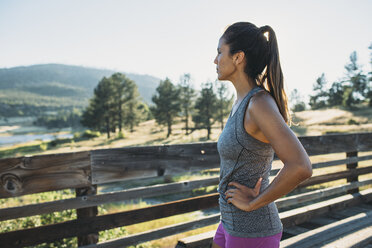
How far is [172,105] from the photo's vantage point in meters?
65.2

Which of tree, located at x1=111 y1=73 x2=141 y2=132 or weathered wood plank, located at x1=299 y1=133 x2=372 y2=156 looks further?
tree, located at x1=111 y1=73 x2=141 y2=132

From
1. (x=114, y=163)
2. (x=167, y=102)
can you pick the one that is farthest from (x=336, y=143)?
(x=167, y=102)

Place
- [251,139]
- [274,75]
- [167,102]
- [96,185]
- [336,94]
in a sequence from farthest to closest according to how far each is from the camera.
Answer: [336,94] < [167,102] < [96,185] < [274,75] < [251,139]

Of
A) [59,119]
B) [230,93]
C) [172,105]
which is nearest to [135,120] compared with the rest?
[172,105]

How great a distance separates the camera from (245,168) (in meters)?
1.58

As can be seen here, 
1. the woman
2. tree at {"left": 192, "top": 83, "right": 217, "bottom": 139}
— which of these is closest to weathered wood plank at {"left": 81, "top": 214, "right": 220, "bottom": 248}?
the woman

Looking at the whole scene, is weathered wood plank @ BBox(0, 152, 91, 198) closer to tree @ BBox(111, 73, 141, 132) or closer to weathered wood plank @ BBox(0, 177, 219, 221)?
weathered wood plank @ BBox(0, 177, 219, 221)

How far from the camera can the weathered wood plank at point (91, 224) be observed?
2.44 meters

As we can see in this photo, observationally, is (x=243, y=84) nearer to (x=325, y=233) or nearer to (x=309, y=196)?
(x=325, y=233)

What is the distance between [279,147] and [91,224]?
78.4 inches

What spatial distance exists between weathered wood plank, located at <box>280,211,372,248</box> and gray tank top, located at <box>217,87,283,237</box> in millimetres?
1320

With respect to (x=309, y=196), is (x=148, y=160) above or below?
above

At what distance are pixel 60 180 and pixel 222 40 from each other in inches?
69.7

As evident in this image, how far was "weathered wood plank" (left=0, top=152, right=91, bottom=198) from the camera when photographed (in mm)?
2381
